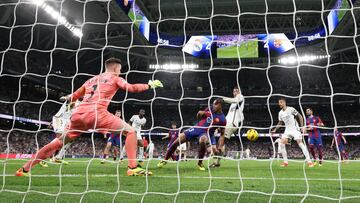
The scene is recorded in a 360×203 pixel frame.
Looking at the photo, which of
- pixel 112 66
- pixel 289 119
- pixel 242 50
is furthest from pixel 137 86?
pixel 242 50

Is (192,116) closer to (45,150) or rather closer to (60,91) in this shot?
(60,91)

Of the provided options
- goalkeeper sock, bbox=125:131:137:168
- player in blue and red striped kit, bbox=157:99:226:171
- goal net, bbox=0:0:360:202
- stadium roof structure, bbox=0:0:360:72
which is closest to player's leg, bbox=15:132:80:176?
goalkeeper sock, bbox=125:131:137:168

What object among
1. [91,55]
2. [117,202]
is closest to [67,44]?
[91,55]

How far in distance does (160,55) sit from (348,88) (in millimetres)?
18774

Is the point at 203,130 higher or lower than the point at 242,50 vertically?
lower

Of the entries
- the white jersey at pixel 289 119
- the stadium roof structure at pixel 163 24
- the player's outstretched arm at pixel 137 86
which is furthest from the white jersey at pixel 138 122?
the stadium roof structure at pixel 163 24

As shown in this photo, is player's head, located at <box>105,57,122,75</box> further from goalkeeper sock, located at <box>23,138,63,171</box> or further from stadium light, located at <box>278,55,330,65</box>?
stadium light, located at <box>278,55,330,65</box>

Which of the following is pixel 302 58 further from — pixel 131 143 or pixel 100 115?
pixel 100 115

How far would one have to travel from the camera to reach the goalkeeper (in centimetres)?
485

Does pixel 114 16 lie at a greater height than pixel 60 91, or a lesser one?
greater

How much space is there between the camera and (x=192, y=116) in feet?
119

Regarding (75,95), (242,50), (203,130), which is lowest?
(203,130)

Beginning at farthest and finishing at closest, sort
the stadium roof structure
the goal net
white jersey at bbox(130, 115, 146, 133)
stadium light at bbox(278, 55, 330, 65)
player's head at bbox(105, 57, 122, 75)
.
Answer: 1. stadium light at bbox(278, 55, 330, 65)
2. the stadium roof structure
3. the goal net
4. white jersey at bbox(130, 115, 146, 133)
5. player's head at bbox(105, 57, 122, 75)

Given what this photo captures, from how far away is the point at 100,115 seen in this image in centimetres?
486
